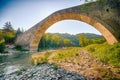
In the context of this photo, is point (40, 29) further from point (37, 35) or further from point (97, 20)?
point (97, 20)

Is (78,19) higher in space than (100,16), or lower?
higher

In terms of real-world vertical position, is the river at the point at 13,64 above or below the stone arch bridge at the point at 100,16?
below

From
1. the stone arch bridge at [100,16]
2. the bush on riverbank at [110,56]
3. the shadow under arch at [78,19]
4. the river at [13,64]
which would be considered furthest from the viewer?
the shadow under arch at [78,19]

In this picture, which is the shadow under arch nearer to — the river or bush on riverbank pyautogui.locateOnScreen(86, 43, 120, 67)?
bush on riverbank pyautogui.locateOnScreen(86, 43, 120, 67)

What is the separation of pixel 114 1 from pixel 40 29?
1168 centimetres

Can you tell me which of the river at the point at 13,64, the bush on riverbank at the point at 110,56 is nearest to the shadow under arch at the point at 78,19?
the bush on riverbank at the point at 110,56

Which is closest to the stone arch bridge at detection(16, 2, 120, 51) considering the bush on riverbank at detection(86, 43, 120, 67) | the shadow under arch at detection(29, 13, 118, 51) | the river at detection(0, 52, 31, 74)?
the shadow under arch at detection(29, 13, 118, 51)

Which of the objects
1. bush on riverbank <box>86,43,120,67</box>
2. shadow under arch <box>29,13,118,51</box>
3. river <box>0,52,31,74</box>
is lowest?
river <box>0,52,31,74</box>

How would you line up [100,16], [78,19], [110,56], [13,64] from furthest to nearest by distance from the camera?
[78,19]
[100,16]
[13,64]
[110,56]

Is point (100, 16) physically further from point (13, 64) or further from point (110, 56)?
point (13, 64)

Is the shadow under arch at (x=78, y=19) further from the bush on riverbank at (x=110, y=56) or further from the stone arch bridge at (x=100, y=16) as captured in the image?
the bush on riverbank at (x=110, y=56)

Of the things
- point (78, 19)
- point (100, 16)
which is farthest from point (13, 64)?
point (100, 16)

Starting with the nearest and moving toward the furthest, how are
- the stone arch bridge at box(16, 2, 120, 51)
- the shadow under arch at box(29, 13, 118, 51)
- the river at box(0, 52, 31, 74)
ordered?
the river at box(0, 52, 31, 74) → the stone arch bridge at box(16, 2, 120, 51) → the shadow under arch at box(29, 13, 118, 51)

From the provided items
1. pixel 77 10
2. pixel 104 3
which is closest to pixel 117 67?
pixel 104 3
